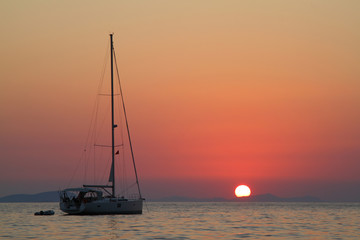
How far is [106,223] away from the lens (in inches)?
3209

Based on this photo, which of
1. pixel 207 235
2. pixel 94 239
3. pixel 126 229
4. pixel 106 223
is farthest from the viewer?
pixel 106 223

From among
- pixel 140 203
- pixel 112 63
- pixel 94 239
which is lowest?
pixel 94 239

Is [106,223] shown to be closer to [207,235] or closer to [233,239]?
[207,235]

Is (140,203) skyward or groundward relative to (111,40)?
groundward

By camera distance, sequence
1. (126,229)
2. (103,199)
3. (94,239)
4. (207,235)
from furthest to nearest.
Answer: (103,199) → (126,229) → (207,235) → (94,239)

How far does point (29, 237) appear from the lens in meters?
62.0

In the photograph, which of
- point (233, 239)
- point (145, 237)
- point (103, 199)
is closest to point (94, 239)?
point (145, 237)

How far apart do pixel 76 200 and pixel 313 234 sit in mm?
42301

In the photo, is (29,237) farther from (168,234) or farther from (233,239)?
(233,239)

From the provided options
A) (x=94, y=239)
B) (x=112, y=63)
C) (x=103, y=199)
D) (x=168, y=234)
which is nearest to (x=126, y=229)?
(x=168, y=234)

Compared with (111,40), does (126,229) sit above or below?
below

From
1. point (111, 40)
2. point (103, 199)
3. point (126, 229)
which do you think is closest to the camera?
point (126, 229)

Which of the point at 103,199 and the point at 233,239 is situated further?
the point at 103,199

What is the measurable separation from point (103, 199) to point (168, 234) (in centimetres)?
2886
